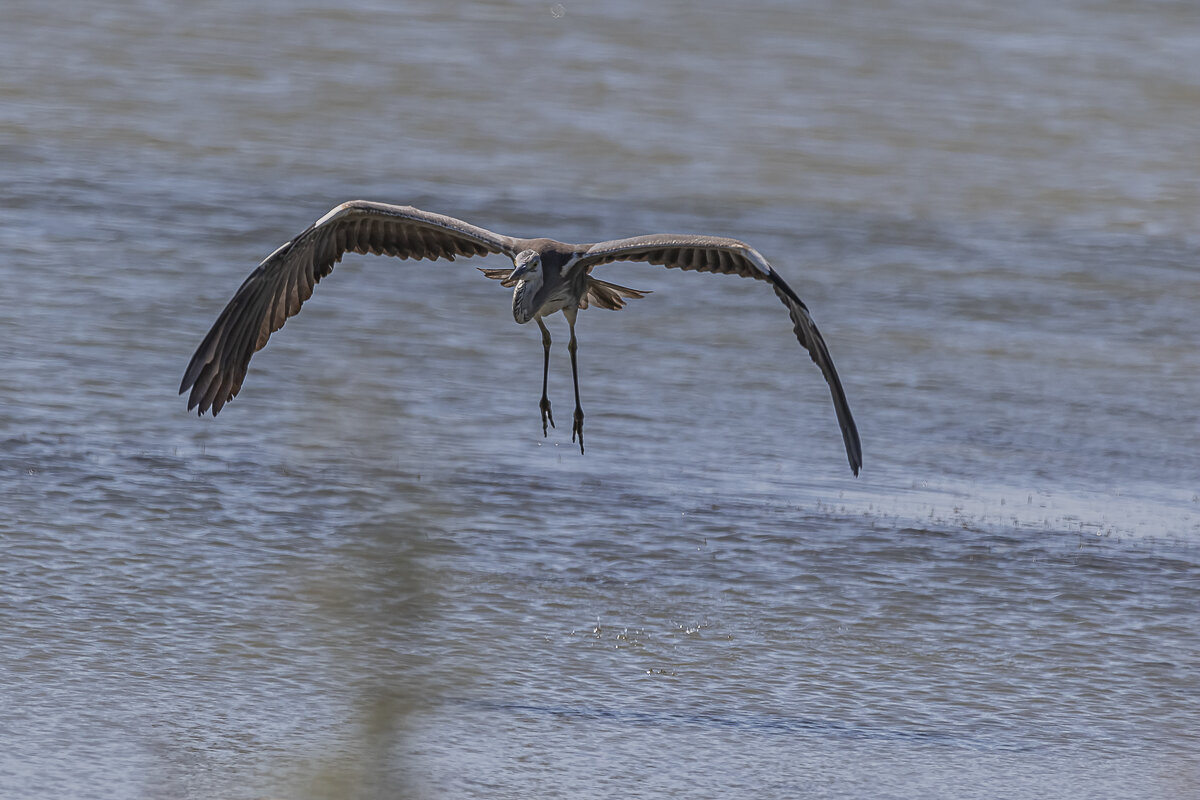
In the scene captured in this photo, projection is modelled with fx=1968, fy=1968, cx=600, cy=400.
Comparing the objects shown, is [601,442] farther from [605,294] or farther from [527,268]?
[527,268]

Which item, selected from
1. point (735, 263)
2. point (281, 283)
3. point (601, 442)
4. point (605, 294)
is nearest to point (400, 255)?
point (281, 283)

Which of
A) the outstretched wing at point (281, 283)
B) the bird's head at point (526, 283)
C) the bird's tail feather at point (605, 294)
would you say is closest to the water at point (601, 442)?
the outstretched wing at point (281, 283)

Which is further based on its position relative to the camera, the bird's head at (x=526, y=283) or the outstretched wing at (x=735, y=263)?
the bird's head at (x=526, y=283)

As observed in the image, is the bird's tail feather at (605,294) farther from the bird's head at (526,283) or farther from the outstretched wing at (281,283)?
the bird's head at (526,283)

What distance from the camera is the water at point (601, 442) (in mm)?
5504

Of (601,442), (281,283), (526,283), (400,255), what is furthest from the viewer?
(601,442)

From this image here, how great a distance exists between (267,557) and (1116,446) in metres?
3.76

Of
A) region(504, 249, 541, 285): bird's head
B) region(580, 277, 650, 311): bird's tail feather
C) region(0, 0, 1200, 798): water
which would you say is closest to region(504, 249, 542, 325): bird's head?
region(504, 249, 541, 285): bird's head

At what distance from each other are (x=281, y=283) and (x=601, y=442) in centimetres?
172

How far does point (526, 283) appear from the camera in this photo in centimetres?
656

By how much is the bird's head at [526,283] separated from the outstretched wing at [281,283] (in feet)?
0.75

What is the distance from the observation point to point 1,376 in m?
8.29

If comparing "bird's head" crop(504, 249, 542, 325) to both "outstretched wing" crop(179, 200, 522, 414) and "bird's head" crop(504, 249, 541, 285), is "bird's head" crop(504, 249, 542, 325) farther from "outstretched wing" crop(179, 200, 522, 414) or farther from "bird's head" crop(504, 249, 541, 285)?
"outstretched wing" crop(179, 200, 522, 414)

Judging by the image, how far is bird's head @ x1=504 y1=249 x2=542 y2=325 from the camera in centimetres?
651
